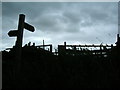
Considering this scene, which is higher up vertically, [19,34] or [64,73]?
[19,34]

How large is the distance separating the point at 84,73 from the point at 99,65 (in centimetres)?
64

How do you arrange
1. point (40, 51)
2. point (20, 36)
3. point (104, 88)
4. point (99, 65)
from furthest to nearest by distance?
point (40, 51)
point (20, 36)
point (99, 65)
point (104, 88)

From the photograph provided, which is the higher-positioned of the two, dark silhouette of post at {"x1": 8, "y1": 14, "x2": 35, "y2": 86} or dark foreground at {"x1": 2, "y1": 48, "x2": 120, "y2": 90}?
dark silhouette of post at {"x1": 8, "y1": 14, "x2": 35, "y2": 86}

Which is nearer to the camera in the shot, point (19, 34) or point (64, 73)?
point (64, 73)

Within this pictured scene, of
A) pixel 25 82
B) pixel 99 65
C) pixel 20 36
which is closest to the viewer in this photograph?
pixel 25 82

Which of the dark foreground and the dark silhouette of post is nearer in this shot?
the dark foreground

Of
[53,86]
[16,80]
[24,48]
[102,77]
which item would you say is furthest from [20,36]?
[102,77]

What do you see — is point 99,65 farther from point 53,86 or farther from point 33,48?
point 33,48

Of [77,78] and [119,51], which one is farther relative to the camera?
[119,51]

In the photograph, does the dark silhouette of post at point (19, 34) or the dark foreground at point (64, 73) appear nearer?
the dark foreground at point (64, 73)

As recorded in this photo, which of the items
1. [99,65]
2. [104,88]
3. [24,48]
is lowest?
[104,88]

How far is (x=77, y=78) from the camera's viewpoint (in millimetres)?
6430

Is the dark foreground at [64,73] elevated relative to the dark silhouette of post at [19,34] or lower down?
lower down

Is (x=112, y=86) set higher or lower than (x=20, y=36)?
lower
